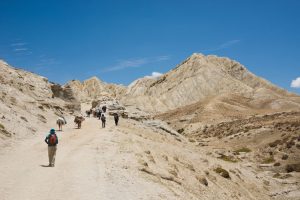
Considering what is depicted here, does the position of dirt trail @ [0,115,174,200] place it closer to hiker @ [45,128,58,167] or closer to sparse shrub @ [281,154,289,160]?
hiker @ [45,128,58,167]

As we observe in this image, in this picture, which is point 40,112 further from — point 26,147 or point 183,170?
point 183,170

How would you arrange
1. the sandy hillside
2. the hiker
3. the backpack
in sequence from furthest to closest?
the backpack, the hiker, the sandy hillside

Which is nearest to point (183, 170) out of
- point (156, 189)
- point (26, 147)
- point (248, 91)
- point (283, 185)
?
point (156, 189)

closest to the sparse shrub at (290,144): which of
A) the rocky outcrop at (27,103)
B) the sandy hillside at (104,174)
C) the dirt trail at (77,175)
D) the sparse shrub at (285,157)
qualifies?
the sparse shrub at (285,157)

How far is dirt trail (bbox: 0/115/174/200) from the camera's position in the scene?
15586mm

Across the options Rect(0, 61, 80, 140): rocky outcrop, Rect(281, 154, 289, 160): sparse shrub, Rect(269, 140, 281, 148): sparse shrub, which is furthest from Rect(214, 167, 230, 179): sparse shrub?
Rect(269, 140, 281, 148): sparse shrub

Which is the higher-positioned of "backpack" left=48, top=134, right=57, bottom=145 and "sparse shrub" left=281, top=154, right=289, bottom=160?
"backpack" left=48, top=134, right=57, bottom=145

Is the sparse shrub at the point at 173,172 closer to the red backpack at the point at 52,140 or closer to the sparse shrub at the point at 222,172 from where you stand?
the red backpack at the point at 52,140

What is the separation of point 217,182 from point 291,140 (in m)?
35.3

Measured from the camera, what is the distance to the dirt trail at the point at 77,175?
51.1ft

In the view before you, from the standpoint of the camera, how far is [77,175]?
1816 centimetres

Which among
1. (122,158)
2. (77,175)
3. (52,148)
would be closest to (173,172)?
(122,158)

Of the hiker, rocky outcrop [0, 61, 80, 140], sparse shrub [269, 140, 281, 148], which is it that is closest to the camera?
the hiker

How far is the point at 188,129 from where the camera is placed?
110 meters
